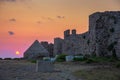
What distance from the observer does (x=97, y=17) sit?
54.3 meters

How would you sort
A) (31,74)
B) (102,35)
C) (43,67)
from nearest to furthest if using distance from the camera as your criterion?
(31,74), (43,67), (102,35)

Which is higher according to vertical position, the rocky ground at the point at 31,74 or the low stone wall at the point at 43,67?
the low stone wall at the point at 43,67

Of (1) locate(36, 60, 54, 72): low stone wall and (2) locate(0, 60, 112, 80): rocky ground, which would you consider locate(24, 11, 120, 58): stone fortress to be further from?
(1) locate(36, 60, 54, 72): low stone wall

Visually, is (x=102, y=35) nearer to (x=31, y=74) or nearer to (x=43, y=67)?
(x=43, y=67)

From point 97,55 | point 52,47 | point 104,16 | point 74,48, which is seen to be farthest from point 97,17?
point 52,47

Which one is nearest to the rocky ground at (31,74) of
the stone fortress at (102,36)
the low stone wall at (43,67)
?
the low stone wall at (43,67)

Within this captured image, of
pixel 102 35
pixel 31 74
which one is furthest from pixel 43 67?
pixel 102 35

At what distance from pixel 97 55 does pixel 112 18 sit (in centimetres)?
575

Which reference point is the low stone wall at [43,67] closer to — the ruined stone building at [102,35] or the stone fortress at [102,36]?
the stone fortress at [102,36]

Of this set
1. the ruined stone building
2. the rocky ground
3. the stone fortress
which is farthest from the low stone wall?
the ruined stone building

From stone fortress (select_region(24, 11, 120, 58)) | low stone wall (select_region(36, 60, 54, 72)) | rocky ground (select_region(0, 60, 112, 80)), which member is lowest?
rocky ground (select_region(0, 60, 112, 80))

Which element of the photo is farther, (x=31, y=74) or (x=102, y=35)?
(x=102, y=35)

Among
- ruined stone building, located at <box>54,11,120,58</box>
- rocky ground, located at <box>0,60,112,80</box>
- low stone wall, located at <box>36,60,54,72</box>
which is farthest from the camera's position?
ruined stone building, located at <box>54,11,120,58</box>

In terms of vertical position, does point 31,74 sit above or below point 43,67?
below
